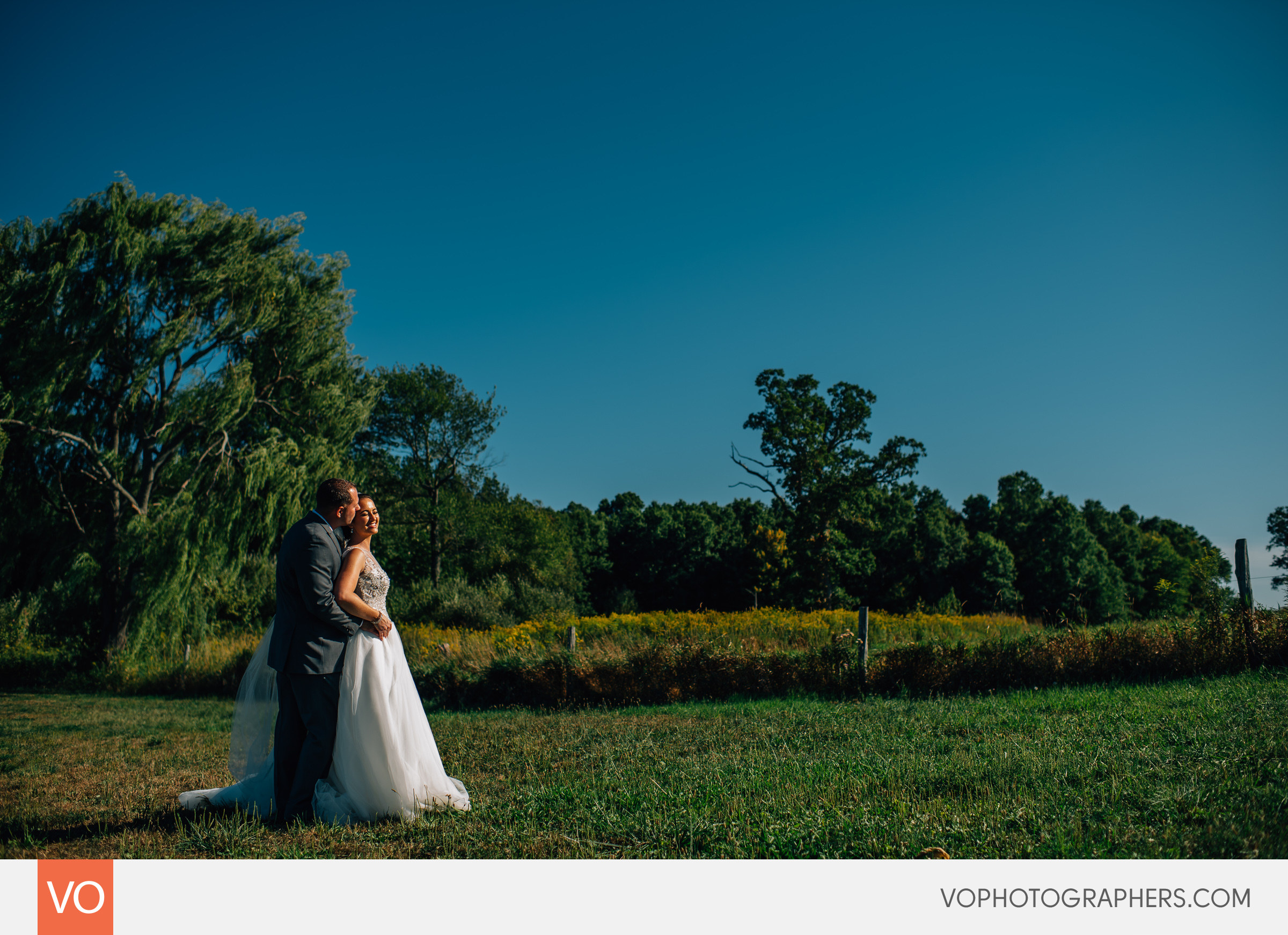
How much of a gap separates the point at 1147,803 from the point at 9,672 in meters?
25.6

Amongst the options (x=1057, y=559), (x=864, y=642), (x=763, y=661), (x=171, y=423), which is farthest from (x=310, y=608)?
(x=1057, y=559)

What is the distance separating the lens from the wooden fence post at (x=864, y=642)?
36.9ft

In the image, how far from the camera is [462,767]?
20.9ft

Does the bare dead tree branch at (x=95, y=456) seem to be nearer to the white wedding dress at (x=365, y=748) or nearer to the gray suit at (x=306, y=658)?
the white wedding dress at (x=365, y=748)

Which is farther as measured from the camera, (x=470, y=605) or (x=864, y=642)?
(x=470, y=605)

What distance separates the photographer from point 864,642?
11.5 metres

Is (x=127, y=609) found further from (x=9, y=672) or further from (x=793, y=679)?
(x=793, y=679)

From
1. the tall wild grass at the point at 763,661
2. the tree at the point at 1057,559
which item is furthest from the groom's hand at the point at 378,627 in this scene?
the tree at the point at 1057,559

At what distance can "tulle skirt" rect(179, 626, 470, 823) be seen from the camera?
14.5 feet

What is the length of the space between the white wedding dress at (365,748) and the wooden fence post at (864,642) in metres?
8.12

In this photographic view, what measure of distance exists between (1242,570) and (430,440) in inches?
1409
